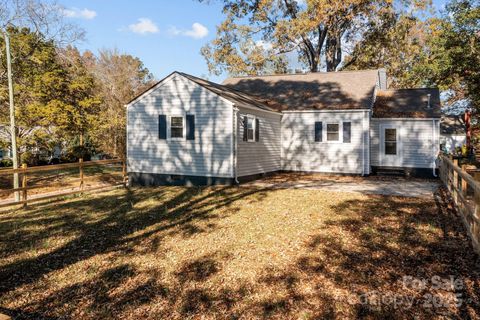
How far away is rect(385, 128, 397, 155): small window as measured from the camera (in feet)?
61.0

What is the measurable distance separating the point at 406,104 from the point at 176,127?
13.3 meters

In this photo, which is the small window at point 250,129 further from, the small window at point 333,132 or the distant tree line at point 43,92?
the distant tree line at point 43,92

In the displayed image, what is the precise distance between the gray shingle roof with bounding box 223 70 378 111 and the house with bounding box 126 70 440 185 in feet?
0.20

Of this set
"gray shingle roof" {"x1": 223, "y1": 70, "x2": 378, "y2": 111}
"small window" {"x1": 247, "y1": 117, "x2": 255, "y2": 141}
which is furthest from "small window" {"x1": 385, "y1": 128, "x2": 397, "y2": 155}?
"small window" {"x1": 247, "y1": 117, "x2": 255, "y2": 141}

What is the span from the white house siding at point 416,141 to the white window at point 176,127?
10.4 metres

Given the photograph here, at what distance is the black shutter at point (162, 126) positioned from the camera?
52.4ft

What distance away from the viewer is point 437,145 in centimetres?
1764

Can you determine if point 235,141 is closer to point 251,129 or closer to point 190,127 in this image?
point 251,129

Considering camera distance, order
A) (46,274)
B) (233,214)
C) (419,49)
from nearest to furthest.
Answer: (46,274)
(233,214)
(419,49)

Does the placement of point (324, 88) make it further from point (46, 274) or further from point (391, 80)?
point (391, 80)

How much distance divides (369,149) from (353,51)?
728 inches

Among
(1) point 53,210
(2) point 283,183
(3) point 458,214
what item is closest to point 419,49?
(2) point 283,183

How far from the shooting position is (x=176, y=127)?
15.8 m

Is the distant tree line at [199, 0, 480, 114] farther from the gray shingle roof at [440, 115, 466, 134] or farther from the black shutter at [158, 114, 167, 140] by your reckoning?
the black shutter at [158, 114, 167, 140]
